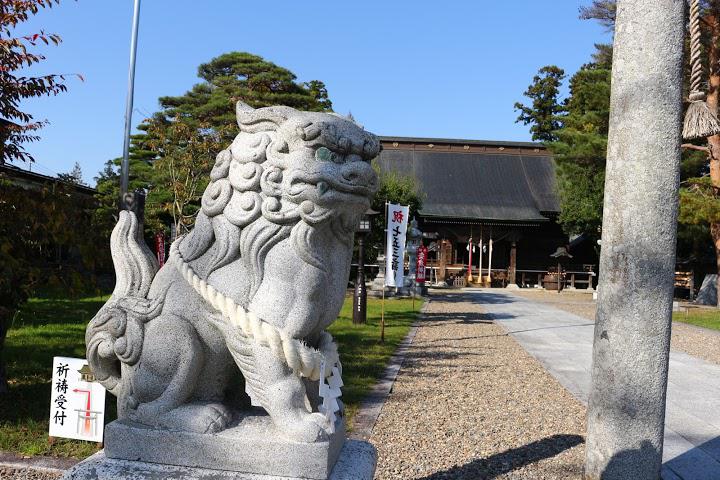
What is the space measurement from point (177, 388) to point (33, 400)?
3.26 meters

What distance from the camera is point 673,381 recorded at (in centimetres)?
686

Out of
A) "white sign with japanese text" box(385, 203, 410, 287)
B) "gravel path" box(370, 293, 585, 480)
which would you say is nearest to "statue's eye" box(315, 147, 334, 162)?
"gravel path" box(370, 293, 585, 480)

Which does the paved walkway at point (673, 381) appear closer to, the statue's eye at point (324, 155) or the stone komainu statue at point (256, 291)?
the stone komainu statue at point (256, 291)

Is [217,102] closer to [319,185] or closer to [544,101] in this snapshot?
[319,185]

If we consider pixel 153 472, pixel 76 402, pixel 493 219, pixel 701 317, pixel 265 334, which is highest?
pixel 493 219

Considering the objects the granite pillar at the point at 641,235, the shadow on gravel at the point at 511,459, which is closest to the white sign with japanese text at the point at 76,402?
the shadow on gravel at the point at 511,459

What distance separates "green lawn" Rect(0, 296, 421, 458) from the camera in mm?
3729

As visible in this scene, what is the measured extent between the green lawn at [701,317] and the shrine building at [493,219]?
974 cm

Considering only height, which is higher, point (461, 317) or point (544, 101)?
point (544, 101)

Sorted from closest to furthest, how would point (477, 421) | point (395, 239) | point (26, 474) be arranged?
point (26, 474) → point (477, 421) → point (395, 239)

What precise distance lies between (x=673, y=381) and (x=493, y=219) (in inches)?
745

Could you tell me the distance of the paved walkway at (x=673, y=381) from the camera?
4107 millimetres

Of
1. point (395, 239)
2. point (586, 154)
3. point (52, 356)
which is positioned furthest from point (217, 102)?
point (586, 154)

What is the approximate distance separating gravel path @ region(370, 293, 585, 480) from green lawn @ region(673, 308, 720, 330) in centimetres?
707
